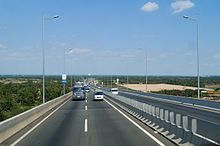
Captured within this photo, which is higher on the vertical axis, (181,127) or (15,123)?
(181,127)

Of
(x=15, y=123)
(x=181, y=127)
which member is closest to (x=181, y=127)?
(x=181, y=127)

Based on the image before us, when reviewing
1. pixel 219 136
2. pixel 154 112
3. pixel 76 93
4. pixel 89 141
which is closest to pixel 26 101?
pixel 76 93

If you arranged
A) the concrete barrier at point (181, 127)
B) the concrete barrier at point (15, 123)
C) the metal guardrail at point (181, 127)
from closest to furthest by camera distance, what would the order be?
the metal guardrail at point (181, 127) < the concrete barrier at point (181, 127) < the concrete barrier at point (15, 123)

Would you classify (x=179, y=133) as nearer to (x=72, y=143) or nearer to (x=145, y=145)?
(x=145, y=145)

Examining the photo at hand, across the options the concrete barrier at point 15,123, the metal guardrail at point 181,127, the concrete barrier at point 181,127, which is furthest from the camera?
the concrete barrier at point 15,123

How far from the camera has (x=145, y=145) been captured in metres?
14.6

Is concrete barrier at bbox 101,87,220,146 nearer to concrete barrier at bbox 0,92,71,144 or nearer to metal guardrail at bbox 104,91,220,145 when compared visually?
metal guardrail at bbox 104,91,220,145

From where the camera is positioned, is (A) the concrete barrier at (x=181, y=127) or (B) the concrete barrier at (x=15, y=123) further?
(B) the concrete barrier at (x=15, y=123)

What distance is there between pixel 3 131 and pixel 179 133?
7.05 metres

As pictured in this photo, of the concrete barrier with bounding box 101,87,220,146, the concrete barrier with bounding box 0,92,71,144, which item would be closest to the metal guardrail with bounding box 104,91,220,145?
the concrete barrier with bounding box 101,87,220,146

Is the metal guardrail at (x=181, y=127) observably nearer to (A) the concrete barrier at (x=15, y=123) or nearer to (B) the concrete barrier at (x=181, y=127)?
(B) the concrete barrier at (x=181, y=127)

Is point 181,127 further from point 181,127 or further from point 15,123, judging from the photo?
point 15,123

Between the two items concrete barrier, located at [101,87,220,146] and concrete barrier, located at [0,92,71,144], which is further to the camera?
concrete barrier, located at [0,92,71,144]

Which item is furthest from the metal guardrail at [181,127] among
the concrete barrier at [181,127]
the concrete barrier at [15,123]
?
the concrete barrier at [15,123]
